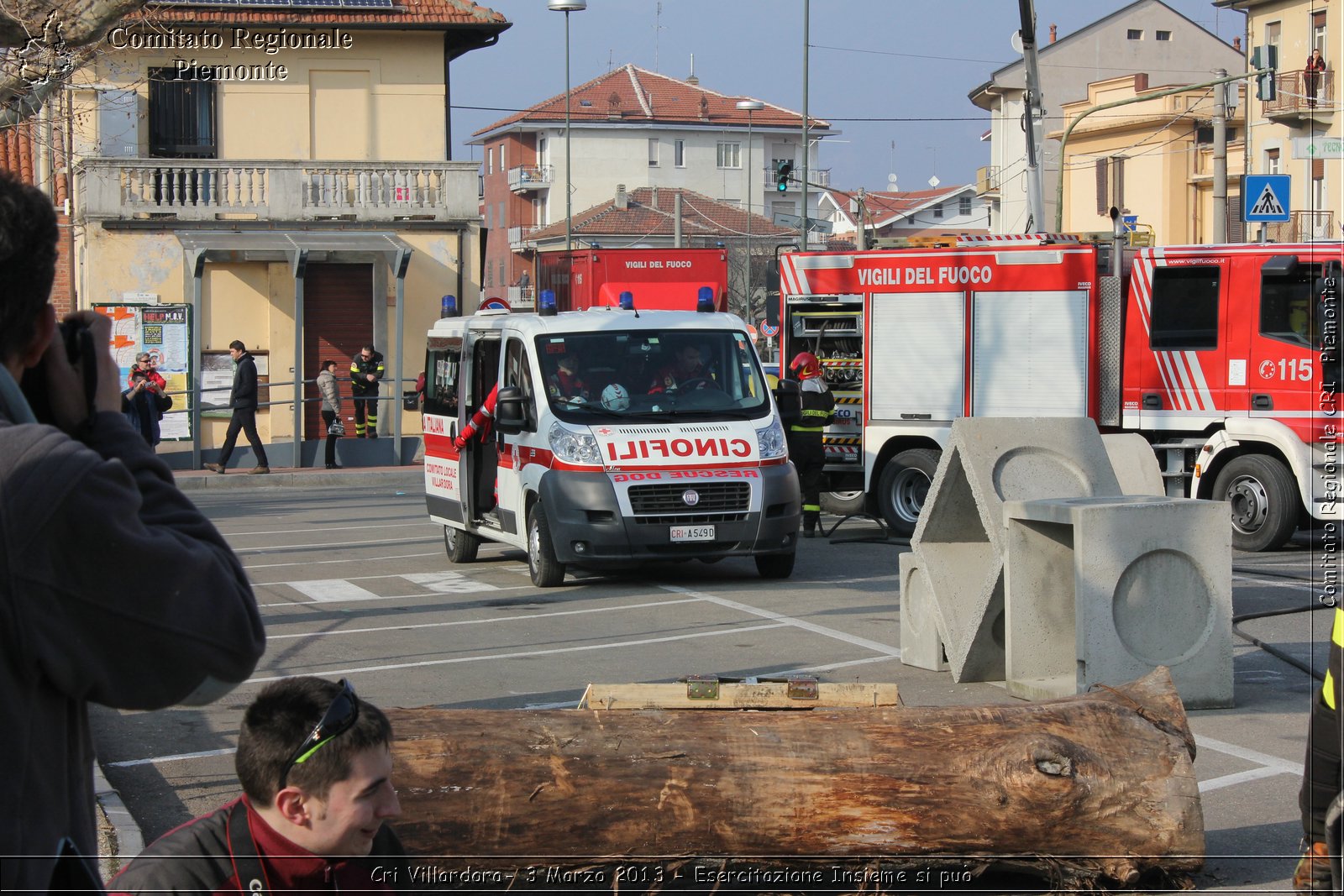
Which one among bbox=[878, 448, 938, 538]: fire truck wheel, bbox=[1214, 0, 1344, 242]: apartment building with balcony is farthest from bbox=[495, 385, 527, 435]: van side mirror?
bbox=[1214, 0, 1344, 242]: apartment building with balcony

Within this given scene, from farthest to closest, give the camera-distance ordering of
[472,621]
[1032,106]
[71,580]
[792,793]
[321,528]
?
[1032,106]
[321,528]
[472,621]
[792,793]
[71,580]

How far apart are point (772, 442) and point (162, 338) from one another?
681 inches

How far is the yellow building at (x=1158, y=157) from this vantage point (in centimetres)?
5425

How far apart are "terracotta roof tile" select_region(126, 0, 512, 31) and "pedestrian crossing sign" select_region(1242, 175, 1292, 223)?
1638cm

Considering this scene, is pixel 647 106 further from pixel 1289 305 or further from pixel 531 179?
pixel 1289 305

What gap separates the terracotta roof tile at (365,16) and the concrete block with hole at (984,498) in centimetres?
2226

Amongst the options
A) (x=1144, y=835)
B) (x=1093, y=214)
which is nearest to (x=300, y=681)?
(x=1144, y=835)

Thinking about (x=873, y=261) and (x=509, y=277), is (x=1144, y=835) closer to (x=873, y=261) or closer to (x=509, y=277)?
(x=873, y=261)

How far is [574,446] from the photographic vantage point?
12.1 meters

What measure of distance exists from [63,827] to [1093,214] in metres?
61.8

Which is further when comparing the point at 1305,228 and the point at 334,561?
the point at 1305,228

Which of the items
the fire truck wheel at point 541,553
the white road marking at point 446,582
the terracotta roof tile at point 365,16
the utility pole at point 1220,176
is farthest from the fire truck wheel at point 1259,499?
the terracotta roof tile at point 365,16

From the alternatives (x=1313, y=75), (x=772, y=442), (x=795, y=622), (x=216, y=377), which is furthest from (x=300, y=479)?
(x=1313, y=75)

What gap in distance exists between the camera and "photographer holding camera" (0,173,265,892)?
1.80 meters
